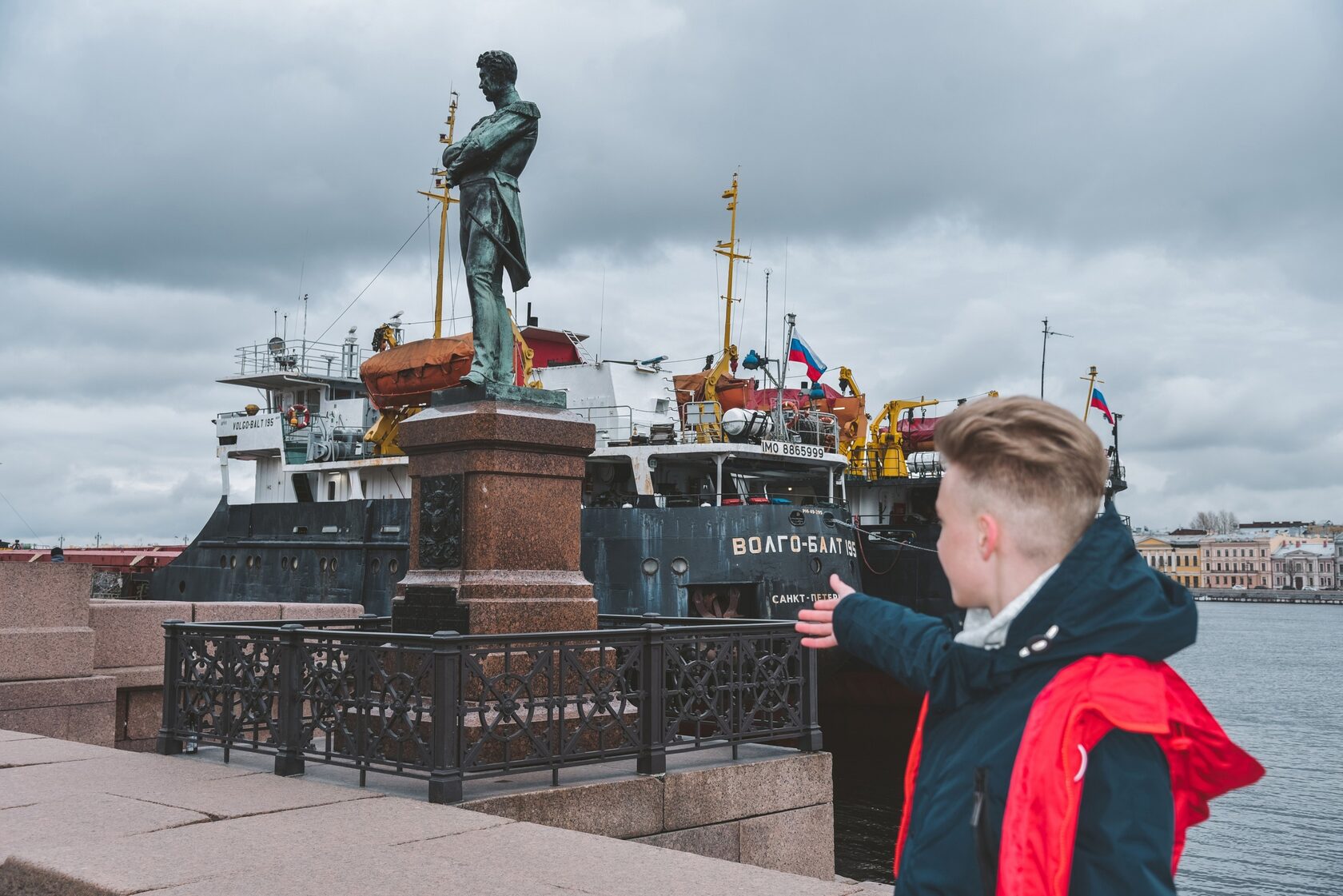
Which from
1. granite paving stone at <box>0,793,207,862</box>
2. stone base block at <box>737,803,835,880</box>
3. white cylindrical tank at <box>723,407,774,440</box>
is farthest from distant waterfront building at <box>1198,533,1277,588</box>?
granite paving stone at <box>0,793,207,862</box>

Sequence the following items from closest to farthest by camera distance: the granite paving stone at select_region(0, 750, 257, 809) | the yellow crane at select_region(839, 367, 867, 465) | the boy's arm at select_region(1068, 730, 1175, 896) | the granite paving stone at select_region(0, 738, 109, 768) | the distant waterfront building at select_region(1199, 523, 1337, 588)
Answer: the boy's arm at select_region(1068, 730, 1175, 896) < the granite paving stone at select_region(0, 750, 257, 809) < the granite paving stone at select_region(0, 738, 109, 768) < the yellow crane at select_region(839, 367, 867, 465) < the distant waterfront building at select_region(1199, 523, 1337, 588)

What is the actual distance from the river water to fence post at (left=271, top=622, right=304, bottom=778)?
555cm

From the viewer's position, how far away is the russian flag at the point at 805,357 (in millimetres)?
25609

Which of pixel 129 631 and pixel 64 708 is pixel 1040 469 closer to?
pixel 64 708

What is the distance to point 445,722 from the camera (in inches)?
234

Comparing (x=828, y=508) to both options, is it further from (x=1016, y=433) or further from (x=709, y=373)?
(x=1016, y=433)

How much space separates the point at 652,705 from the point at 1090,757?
16.2 feet

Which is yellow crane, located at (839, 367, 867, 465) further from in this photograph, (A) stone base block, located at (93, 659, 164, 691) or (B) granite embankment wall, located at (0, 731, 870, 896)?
(B) granite embankment wall, located at (0, 731, 870, 896)

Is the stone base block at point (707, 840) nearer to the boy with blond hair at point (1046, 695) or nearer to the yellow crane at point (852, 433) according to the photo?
the boy with blond hair at point (1046, 695)

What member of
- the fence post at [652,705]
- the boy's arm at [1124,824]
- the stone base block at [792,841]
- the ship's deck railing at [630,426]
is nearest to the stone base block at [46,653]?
the fence post at [652,705]

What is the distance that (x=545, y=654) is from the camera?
6.32 metres

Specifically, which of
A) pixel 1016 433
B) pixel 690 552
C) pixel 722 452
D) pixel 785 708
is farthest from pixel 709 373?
pixel 1016 433

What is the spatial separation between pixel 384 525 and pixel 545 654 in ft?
61.2

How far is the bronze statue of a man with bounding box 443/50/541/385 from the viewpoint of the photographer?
829cm
